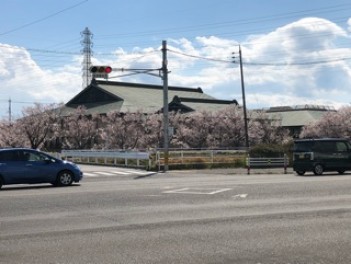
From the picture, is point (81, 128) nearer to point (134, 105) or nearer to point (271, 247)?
point (134, 105)

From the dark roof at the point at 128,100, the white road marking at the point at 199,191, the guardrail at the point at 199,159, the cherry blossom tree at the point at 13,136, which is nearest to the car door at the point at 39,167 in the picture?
the white road marking at the point at 199,191

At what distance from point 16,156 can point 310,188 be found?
10.8 metres

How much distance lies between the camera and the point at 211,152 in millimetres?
35094

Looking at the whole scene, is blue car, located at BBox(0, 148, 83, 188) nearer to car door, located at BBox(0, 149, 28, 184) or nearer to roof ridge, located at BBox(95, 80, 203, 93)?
car door, located at BBox(0, 149, 28, 184)

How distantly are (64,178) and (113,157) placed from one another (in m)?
18.3

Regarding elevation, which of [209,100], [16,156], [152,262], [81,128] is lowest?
[152,262]

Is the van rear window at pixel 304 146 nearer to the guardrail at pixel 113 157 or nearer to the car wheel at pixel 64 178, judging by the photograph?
the guardrail at pixel 113 157

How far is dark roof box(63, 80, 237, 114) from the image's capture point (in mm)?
86188

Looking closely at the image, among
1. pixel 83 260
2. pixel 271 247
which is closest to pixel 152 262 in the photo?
A: pixel 83 260

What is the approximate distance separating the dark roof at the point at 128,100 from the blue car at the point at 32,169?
60433 millimetres

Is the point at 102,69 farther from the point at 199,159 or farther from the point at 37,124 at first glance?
the point at 37,124

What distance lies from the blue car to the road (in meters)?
2.90

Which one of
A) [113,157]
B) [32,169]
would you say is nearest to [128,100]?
[113,157]

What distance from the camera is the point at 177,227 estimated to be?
975 cm
